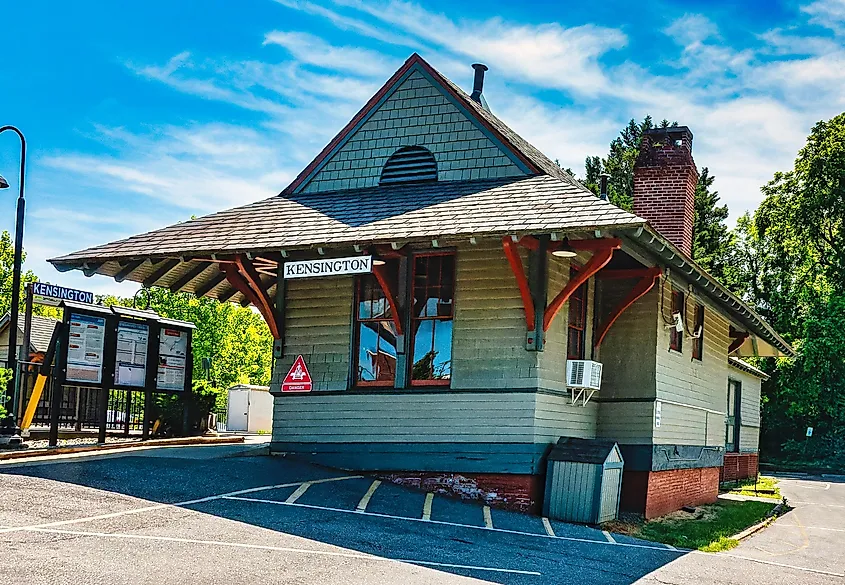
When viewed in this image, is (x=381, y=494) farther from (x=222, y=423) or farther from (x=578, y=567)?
(x=222, y=423)

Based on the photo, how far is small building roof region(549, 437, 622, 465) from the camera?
15.1m

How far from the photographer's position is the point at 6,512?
10.9 m

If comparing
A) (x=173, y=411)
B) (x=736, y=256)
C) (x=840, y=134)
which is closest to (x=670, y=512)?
(x=173, y=411)

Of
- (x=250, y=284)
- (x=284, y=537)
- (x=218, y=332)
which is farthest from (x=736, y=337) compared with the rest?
(x=218, y=332)

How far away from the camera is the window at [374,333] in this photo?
53.5 feet

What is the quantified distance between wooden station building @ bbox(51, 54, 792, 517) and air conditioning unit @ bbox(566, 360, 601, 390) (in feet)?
0.19

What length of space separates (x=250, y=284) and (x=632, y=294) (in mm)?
6299

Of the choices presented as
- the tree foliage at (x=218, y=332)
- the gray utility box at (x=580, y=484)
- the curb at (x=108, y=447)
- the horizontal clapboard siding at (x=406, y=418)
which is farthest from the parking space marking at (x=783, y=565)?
the tree foliage at (x=218, y=332)

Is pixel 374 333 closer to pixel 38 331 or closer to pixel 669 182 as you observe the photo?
pixel 669 182

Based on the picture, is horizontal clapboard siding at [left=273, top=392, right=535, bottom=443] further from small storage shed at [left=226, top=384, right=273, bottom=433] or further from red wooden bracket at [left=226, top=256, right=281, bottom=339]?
small storage shed at [left=226, top=384, right=273, bottom=433]

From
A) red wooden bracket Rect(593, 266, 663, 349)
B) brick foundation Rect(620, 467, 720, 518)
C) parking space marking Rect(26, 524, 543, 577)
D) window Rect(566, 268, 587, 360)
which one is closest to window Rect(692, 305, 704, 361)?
brick foundation Rect(620, 467, 720, 518)

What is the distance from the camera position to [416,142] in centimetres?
1816

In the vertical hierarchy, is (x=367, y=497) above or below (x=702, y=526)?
above

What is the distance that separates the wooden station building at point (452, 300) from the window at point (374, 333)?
0.03 metres
